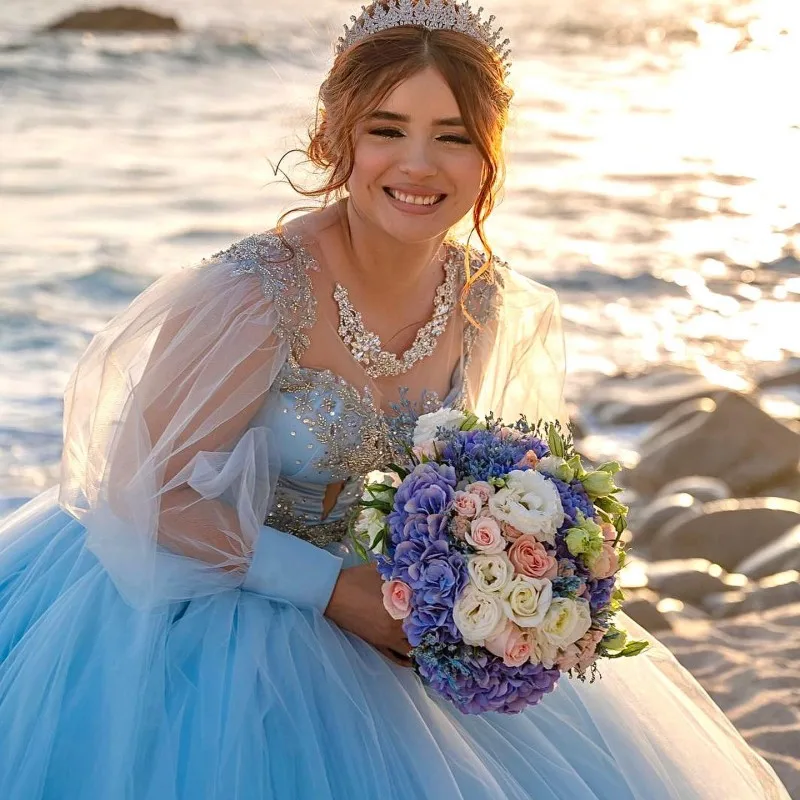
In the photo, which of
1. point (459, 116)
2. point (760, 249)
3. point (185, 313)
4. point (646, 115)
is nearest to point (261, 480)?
point (185, 313)

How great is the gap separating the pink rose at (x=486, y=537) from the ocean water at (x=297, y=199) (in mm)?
1344

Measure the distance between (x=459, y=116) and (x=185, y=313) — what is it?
81cm

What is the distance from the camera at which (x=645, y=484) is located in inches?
238

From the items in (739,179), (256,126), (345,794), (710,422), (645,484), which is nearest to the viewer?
(345,794)

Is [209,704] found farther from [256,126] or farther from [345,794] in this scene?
[256,126]

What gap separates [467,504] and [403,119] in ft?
3.35

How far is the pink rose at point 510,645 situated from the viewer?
96.5 inches

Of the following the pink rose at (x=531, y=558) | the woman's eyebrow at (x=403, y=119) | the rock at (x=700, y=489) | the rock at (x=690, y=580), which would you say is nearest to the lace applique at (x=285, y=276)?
the woman's eyebrow at (x=403, y=119)

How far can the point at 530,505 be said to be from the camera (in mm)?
2502

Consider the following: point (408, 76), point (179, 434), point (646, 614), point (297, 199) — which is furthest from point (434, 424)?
point (297, 199)

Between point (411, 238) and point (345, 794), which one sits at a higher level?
point (411, 238)

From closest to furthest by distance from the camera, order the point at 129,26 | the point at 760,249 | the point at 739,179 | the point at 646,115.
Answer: the point at 760,249 → the point at 739,179 → the point at 646,115 → the point at 129,26

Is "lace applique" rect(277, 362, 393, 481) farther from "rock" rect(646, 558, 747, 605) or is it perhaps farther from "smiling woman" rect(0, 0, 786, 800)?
"rock" rect(646, 558, 747, 605)

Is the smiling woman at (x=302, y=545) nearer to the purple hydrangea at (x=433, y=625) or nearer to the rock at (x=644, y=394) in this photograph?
the purple hydrangea at (x=433, y=625)
